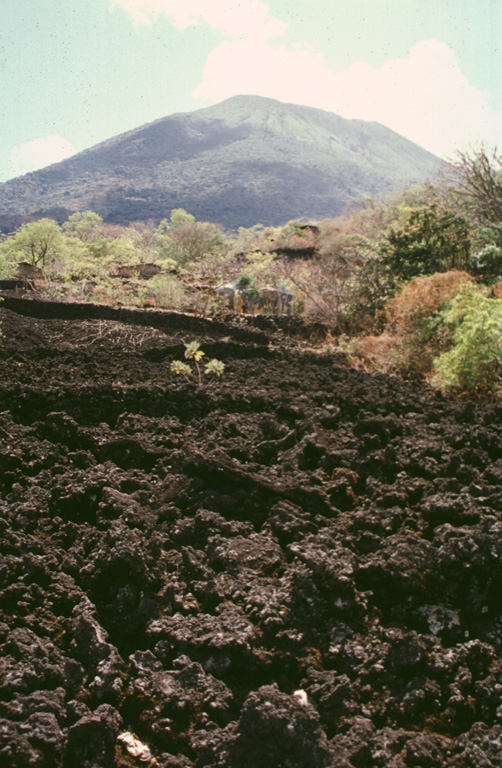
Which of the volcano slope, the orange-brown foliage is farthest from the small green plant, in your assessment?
the orange-brown foliage

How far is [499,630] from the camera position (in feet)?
7.30

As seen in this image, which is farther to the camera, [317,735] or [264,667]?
[264,667]

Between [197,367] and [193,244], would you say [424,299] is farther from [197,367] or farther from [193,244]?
[193,244]

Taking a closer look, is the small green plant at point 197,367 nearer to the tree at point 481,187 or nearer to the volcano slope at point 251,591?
the volcano slope at point 251,591

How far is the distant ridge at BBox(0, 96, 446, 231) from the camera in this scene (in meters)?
96.1

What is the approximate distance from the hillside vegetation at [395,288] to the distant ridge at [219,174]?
66.2 meters

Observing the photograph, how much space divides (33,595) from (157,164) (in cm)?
13438

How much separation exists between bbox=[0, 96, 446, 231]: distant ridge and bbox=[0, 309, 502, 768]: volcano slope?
250 feet

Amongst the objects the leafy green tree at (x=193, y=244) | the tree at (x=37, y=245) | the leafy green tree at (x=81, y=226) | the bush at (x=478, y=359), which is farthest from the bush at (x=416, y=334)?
the leafy green tree at (x=81, y=226)

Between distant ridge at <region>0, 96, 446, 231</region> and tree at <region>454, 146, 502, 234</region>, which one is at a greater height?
distant ridge at <region>0, 96, 446, 231</region>

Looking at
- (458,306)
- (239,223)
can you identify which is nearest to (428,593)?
(458,306)

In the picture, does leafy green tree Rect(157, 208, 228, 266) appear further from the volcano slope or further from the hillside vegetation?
the volcano slope

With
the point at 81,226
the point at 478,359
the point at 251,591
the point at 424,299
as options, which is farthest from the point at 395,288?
the point at 81,226

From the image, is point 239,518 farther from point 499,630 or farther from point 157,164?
point 157,164
